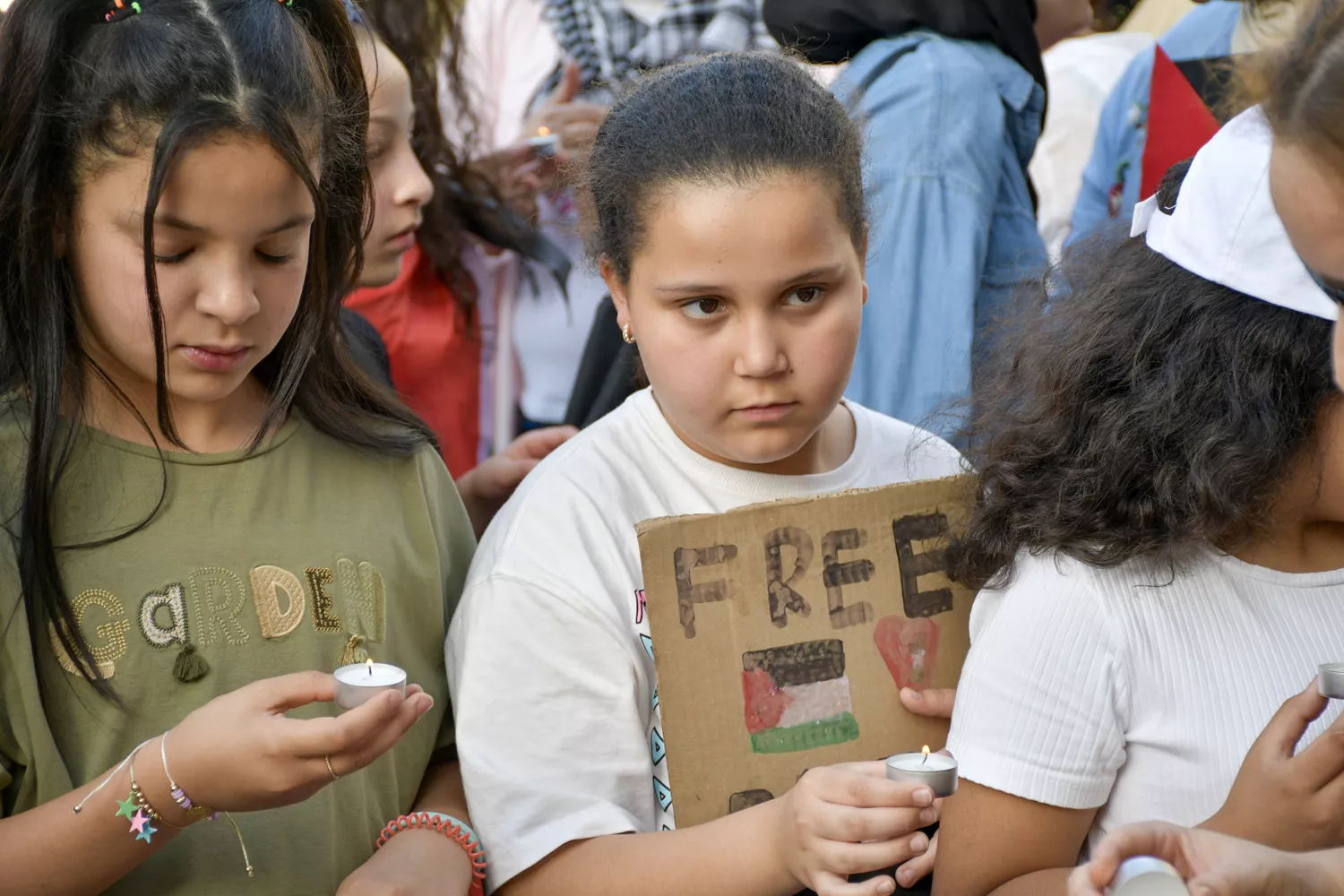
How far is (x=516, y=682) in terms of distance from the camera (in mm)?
1908

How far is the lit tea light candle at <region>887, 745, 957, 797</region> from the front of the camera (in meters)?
1.52

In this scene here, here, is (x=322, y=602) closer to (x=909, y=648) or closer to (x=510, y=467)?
(x=510, y=467)

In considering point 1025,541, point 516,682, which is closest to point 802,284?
point 1025,541

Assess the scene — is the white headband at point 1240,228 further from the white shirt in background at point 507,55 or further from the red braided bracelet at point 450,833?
the white shirt in background at point 507,55

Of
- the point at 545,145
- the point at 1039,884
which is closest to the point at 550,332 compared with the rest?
the point at 545,145

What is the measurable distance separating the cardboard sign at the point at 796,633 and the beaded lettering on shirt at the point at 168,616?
63 centimetres

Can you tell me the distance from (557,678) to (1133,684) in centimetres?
74

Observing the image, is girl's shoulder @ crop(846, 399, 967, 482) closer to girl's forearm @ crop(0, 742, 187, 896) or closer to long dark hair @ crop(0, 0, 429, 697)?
long dark hair @ crop(0, 0, 429, 697)

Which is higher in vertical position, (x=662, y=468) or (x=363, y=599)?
(x=662, y=468)

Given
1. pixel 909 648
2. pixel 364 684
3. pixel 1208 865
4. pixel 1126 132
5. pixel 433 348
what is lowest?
pixel 1208 865

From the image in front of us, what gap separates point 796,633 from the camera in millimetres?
1944

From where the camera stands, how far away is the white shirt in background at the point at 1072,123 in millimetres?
4387

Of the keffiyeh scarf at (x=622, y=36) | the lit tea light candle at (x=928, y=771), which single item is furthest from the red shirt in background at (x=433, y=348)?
the lit tea light candle at (x=928, y=771)

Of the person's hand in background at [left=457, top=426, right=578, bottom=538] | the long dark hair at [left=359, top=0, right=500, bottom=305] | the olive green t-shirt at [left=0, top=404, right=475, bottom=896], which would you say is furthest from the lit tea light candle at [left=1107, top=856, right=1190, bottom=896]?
the long dark hair at [left=359, top=0, right=500, bottom=305]
